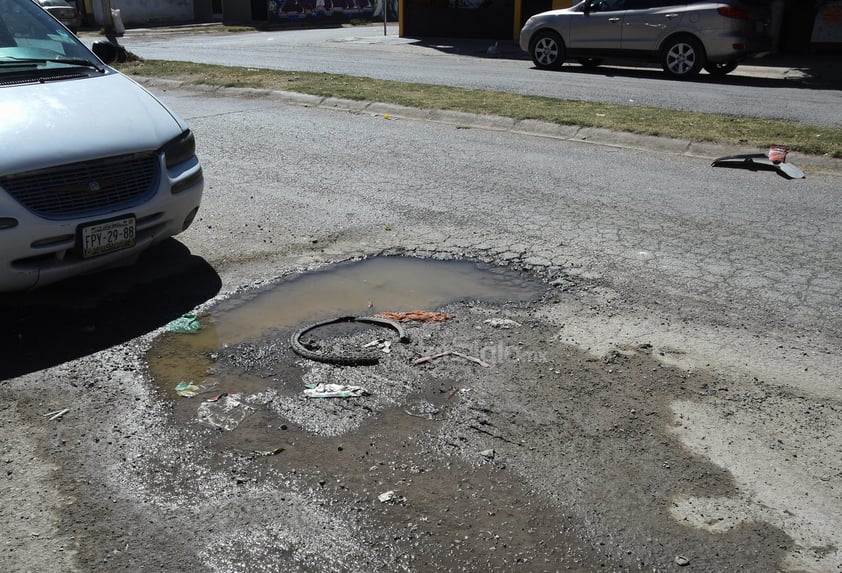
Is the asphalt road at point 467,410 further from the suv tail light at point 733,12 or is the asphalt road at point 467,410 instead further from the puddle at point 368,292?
the suv tail light at point 733,12

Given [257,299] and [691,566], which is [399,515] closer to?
[691,566]

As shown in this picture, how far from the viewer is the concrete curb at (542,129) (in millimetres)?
9305

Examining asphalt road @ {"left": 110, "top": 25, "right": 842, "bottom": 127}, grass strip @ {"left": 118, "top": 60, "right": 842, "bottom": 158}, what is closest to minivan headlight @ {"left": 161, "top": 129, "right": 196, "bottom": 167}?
grass strip @ {"left": 118, "top": 60, "right": 842, "bottom": 158}

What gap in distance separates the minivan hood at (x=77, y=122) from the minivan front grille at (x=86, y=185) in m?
0.05

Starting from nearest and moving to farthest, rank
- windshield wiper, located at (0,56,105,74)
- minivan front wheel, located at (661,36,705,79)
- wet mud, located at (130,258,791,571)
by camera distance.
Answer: wet mud, located at (130,258,791,571), windshield wiper, located at (0,56,105,74), minivan front wheel, located at (661,36,705,79)

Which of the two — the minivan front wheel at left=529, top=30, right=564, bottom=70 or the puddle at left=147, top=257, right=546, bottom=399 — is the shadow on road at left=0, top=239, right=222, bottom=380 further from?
the minivan front wheel at left=529, top=30, right=564, bottom=70

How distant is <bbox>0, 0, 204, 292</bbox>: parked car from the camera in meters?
4.74

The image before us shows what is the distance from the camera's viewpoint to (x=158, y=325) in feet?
16.5

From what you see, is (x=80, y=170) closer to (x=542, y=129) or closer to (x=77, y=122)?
(x=77, y=122)

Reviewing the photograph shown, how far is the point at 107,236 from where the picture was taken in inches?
199

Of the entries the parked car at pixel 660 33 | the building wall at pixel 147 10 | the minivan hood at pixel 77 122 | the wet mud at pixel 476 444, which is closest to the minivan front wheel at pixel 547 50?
the parked car at pixel 660 33

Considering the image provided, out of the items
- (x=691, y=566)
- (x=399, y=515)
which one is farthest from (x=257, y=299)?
(x=691, y=566)

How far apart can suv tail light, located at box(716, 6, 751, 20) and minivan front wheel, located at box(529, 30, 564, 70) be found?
3515 mm

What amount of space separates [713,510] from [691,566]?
380 millimetres
